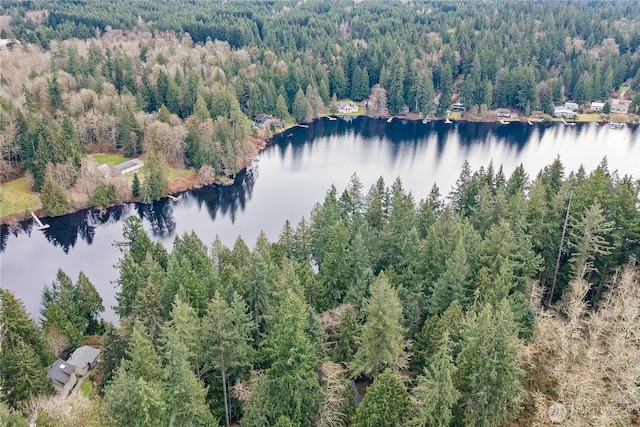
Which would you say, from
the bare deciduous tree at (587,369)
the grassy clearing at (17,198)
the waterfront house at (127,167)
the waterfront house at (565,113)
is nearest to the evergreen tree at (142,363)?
the bare deciduous tree at (587,369)

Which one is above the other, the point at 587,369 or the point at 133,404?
the point at 133,404

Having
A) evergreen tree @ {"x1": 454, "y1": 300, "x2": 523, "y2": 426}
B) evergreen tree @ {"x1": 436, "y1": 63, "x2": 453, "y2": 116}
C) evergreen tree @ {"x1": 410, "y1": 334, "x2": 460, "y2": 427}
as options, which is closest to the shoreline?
evergreen tree @ {"x1": 436, "y1": 63, "x2": 453, "y2": 116}

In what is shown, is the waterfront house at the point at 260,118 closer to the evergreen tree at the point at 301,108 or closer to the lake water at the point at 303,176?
the lake water at the point at 303,176

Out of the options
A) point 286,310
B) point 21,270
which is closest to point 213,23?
point 21,270

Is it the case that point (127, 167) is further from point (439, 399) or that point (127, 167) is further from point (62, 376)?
point (439, 399)

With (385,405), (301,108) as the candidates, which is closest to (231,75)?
(301,108)
